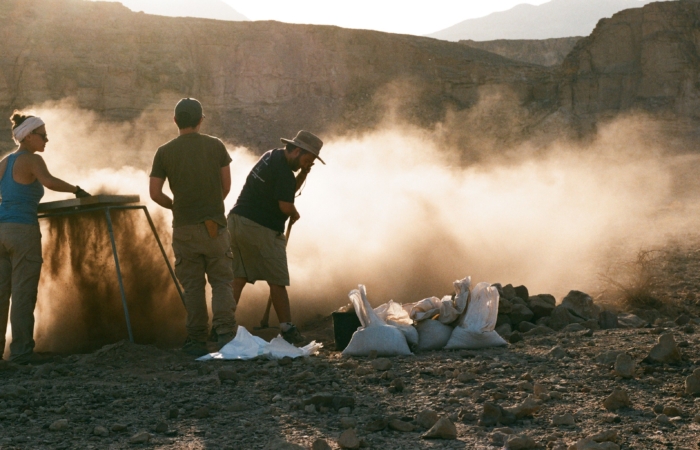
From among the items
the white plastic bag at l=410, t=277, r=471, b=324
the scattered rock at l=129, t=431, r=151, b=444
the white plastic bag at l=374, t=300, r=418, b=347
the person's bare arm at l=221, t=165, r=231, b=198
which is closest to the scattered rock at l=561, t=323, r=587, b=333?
the white plastic bag at l=410, t=277, r=471, b=324

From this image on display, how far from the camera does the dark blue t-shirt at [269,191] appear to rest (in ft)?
19.2

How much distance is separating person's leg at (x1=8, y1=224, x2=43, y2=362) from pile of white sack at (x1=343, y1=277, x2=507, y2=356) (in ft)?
7.16

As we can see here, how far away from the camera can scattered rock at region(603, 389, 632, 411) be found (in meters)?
3.73

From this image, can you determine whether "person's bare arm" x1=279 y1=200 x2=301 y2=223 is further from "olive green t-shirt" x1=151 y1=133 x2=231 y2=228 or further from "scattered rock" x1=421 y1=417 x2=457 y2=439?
"scattered rock" x1=421 y1=417 x2=457 y2=439

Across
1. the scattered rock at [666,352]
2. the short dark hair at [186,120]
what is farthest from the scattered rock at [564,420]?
the short dark hair at [186,120]

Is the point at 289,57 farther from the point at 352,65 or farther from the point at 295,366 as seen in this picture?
the point at 295,366

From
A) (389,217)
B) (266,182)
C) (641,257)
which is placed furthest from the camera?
(389,217)

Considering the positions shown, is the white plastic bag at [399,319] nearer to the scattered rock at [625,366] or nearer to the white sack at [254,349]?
the white sack at [254,349]

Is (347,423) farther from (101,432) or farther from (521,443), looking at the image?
(101,432)

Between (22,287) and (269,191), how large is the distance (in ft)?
5.92

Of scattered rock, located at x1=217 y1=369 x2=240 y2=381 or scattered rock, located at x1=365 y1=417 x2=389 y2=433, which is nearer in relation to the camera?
scattered rock, located at x1=365 y1=417 x2=389 y2=433

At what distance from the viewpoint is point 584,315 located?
6.49 metres

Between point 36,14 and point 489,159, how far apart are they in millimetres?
17415

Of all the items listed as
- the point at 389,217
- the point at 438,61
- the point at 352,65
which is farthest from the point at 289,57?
the point at 389,217
